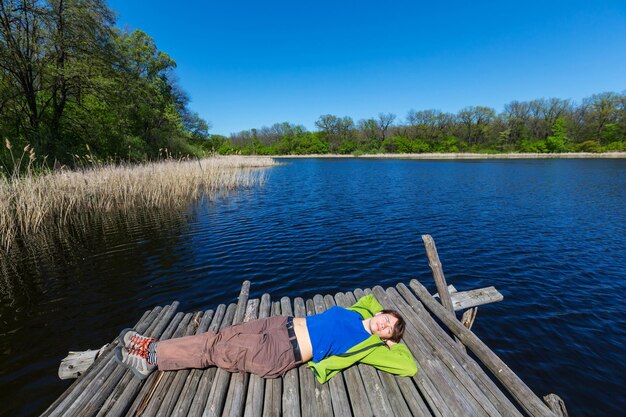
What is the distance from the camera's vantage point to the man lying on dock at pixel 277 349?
3154 mm

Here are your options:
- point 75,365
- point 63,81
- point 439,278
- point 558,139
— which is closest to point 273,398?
point 75,365

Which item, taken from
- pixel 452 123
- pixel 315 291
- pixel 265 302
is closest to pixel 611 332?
pixel 315 291

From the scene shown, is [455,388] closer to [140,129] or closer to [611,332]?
[611,332]

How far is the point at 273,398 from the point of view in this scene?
9.52 feet

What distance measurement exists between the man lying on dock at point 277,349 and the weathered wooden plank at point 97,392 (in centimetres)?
19

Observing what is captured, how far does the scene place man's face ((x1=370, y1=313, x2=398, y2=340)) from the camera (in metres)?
3.50

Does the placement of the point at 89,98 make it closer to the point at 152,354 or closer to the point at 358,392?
the point at 152,354

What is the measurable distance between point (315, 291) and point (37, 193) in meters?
11.7

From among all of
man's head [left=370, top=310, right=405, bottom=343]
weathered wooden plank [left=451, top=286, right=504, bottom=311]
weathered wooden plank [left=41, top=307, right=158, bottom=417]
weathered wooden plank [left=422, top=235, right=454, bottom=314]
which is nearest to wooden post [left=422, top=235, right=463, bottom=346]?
weathered wooden plank [left=422, top=235, right=454, bottom=314]

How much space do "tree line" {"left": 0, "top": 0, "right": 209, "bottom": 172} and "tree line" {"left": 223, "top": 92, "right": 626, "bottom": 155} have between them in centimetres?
3078

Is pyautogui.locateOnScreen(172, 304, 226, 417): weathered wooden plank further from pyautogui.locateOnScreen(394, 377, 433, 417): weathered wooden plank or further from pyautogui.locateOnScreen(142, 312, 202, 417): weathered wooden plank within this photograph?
pyautogui.locateOnScreen(394, 377, 433, 417): weathered wooden plank

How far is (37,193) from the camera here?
32.8 feet

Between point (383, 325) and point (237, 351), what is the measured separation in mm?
1960

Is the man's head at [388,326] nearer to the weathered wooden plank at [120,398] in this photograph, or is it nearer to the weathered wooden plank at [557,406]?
the weathered wooden plank at [557,406]
